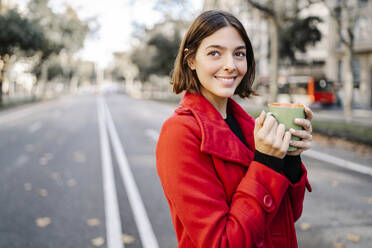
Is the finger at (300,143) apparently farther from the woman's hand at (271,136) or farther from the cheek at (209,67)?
the cheek at (209,67)

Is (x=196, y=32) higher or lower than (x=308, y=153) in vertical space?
higher

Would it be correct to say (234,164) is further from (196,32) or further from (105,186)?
(105,186)

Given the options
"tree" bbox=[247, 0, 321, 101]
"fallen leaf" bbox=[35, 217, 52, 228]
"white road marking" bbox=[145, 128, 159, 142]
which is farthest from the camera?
"tree" bbox=[247, 0, 321, 101]

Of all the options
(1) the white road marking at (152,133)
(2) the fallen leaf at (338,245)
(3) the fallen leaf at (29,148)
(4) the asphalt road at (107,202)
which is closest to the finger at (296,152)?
(4) the asphalt road at (107,202)

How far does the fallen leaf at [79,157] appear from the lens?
8.82 m

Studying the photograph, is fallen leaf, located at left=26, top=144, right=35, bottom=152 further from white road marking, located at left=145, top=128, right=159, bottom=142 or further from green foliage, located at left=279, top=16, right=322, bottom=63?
green foliage, located at left=279, top=16, right=322, bottom=63

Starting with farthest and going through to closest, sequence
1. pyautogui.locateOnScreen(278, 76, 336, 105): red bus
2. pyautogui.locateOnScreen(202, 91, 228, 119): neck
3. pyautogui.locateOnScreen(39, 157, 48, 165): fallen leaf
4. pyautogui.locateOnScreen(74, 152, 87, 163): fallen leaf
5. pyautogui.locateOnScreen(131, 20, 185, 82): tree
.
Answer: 1. pyautogui.locateOnScreen(131, 20, 185, 82): tree
2. pyautogui.locateOnScreen(278, 76, 336, 105): red bus
3. pyautogui.locateOnScreen(74, 152, 87, 163): fallen leaf
4. pyautogui.locateOnScreen(39, 157, 48, 165): fallen leaf
5. pyautogui.locateOnScreen(202, 91, 228, 119): neck

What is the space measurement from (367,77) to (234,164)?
3307 centimetres

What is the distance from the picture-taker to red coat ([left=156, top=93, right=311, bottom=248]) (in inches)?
47.8

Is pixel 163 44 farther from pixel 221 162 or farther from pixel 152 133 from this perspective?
pixel 221 162

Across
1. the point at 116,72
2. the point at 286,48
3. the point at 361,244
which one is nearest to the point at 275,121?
the point at 361,244

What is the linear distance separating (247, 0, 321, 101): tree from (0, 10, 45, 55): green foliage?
17793mm

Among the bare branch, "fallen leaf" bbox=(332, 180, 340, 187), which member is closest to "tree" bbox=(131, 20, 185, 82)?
the bare branch

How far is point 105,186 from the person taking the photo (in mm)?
6566
